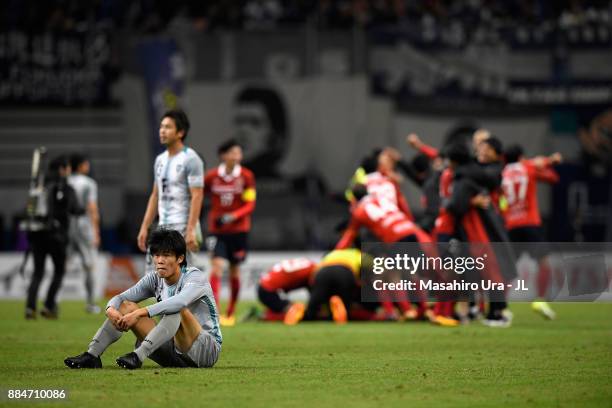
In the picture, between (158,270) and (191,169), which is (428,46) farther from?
(158,270)

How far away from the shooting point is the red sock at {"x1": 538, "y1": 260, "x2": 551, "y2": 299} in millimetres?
15453

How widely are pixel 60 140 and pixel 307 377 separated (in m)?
15.3

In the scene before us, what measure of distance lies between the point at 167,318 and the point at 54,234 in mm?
8569

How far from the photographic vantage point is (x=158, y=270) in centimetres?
958

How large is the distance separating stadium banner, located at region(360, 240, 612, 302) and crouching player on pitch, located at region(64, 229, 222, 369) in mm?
2236

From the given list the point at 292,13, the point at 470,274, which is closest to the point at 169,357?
the point at 470,274

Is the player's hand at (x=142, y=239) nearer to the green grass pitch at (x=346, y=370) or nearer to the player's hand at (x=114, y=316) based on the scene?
the green grass pitch at (x=346, y=370)

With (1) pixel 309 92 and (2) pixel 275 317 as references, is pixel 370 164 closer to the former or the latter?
(2) pixel 275 317

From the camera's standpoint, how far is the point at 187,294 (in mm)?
9367

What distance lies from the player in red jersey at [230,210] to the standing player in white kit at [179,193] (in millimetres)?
4284

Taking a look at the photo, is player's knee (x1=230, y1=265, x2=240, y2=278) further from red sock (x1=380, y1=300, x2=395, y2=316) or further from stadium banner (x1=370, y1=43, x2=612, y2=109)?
stadium banner (x1=370, y1=43, x2=612, y2=109)

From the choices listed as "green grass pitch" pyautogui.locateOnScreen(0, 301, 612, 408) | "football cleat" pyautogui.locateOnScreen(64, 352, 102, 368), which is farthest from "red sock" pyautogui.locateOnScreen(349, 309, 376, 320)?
"football cleat" pyautogui.locateOnScreen(64, 352, 102, 368)

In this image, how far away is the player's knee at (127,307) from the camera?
934 centimetres

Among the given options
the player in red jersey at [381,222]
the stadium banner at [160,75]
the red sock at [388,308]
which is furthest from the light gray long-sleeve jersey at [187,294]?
the stadium banner at [160,75]
